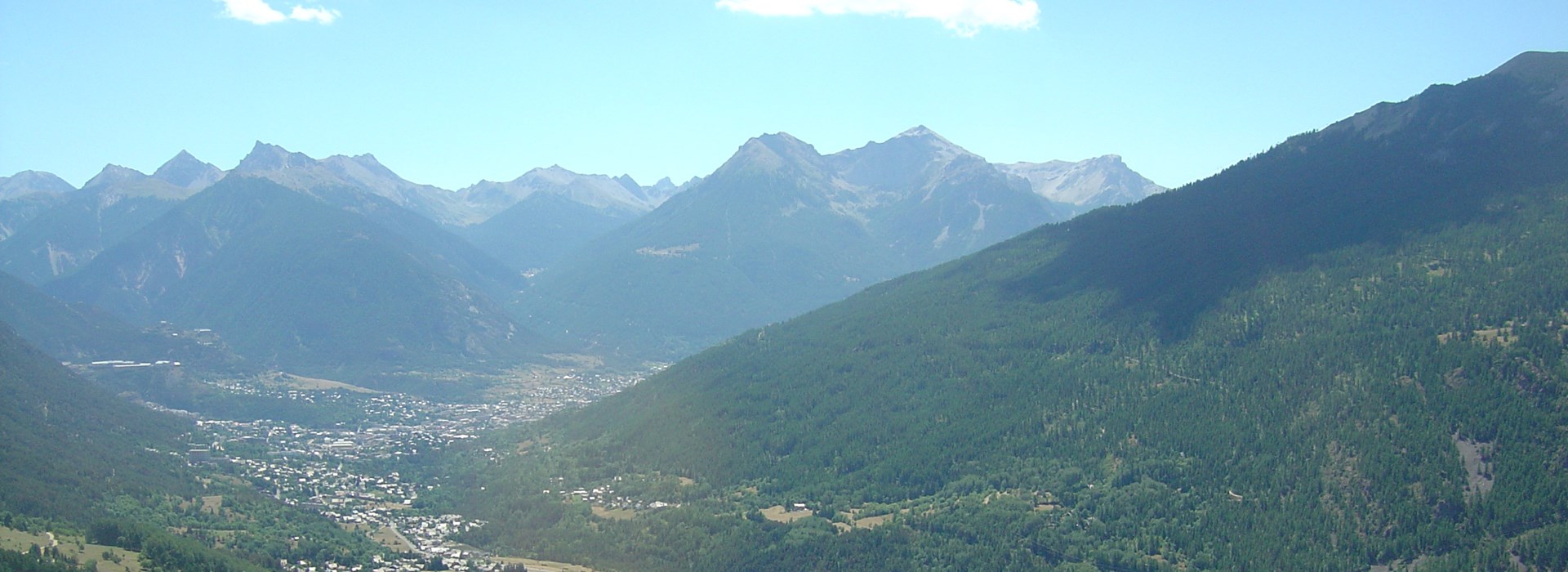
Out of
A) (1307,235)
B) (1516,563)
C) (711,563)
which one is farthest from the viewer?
(1307,235)

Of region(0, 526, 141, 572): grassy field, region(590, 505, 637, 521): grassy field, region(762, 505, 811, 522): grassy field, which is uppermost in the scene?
region(0, 526, 141, 572): grassy field

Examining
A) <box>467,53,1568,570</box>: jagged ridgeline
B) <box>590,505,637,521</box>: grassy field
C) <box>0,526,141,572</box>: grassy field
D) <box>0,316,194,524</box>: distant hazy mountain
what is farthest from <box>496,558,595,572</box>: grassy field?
<box>0,316,194,524</box>: distant hazy mountain

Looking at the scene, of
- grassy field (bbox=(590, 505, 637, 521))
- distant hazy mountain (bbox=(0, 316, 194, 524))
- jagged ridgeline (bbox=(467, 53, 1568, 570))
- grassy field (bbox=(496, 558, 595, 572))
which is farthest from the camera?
grassy field (bbox=(590, 505, 637, 521))

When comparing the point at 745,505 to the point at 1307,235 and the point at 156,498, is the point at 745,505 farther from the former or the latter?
the point at 1307,235

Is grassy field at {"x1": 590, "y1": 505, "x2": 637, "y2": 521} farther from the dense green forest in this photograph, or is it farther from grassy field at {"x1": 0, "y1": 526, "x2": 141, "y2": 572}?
grassy field at {"x1": 0, "y1": 526, "x2": 141, "y2": 572}

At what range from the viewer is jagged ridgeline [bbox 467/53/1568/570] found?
113188 mm

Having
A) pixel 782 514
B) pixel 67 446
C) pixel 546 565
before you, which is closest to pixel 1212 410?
pixel 782 514

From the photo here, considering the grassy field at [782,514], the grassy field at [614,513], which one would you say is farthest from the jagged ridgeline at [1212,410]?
the grassy field at [782,514]

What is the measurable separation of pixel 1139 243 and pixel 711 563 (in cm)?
10083

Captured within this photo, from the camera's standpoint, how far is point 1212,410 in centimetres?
13612

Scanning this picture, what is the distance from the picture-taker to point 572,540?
458ft

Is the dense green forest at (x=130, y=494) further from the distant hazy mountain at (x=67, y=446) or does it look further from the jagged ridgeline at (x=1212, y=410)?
the jagged ridgeline at (x=1212, y=410)

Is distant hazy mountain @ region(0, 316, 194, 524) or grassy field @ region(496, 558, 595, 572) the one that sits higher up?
distant hazy mountain @ region(0, 316, 194, 524)

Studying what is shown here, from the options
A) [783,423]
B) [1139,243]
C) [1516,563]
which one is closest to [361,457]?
[783,423]
